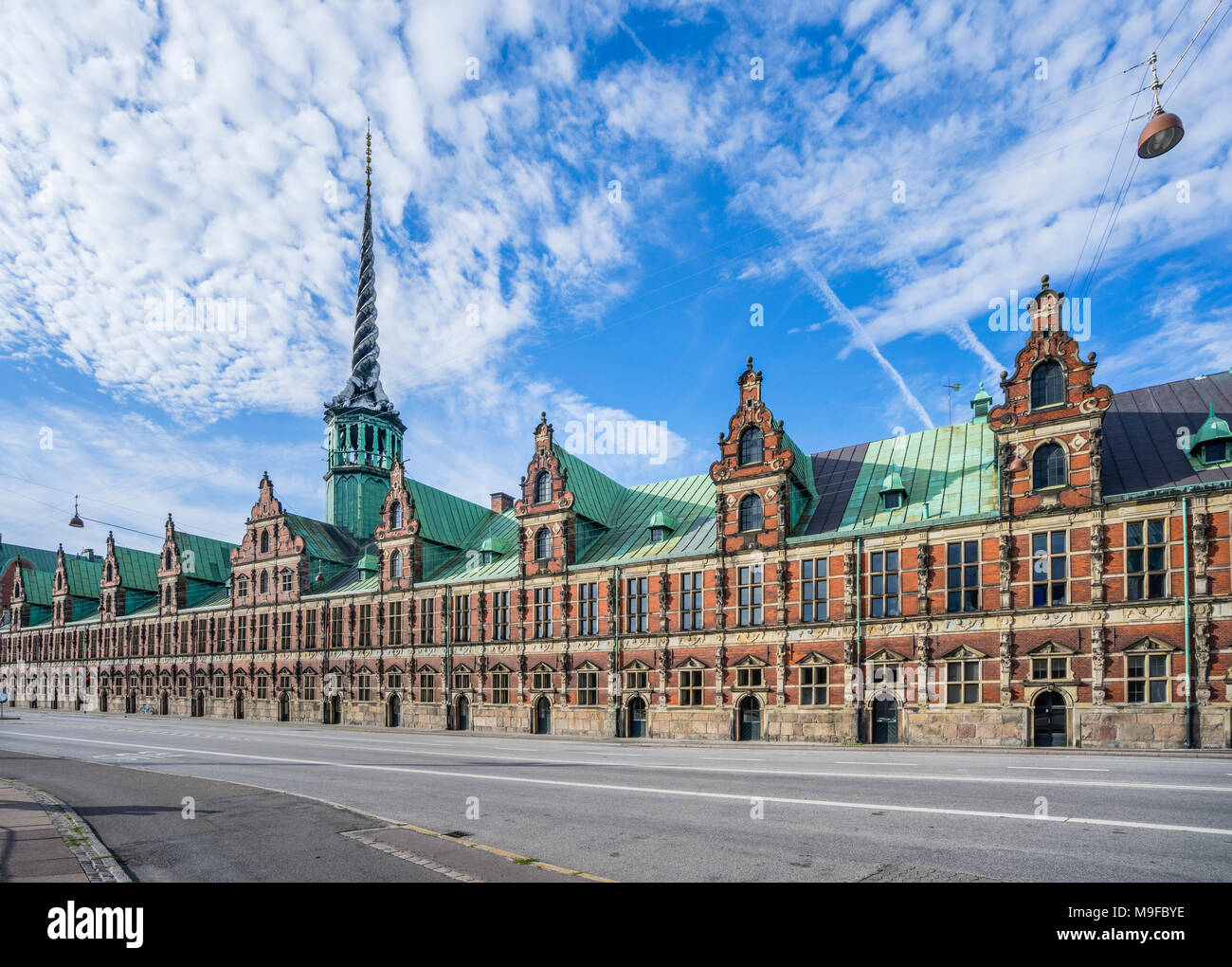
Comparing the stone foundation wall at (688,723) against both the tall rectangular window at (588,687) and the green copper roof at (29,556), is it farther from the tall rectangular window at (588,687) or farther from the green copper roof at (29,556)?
the green copper roof at (29,556)

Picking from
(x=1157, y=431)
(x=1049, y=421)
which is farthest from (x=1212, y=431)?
(x=1049, y=421)

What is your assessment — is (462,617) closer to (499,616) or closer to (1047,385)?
(499,616)

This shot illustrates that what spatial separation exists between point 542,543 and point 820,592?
18.5m

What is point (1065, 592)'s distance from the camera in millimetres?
30891

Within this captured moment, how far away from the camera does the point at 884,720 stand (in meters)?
34.5

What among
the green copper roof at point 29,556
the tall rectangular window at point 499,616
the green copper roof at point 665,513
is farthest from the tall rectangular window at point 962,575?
the green copper roof at point 29,556

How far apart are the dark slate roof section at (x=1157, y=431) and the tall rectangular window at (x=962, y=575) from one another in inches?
232

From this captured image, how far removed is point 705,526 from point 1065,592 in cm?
1837

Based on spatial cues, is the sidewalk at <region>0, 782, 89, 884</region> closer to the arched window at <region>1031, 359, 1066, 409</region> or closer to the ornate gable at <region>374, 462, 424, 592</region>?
the arched window at <region>1031, 359, 1066, 409</region>

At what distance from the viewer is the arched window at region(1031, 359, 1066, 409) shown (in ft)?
107

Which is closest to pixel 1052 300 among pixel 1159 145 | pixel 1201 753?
pixel 1201 753

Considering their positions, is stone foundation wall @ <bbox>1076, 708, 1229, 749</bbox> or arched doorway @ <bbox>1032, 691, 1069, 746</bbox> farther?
arched doorway @ <bbox>1032, 691, 1069, 746</bbox>

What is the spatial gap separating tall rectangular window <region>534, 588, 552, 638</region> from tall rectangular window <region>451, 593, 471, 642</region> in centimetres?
602

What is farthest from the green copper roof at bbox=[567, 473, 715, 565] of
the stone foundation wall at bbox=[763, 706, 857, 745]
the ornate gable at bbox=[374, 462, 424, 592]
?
the ornate gable at bbox=[374, 462, 424, 592]
